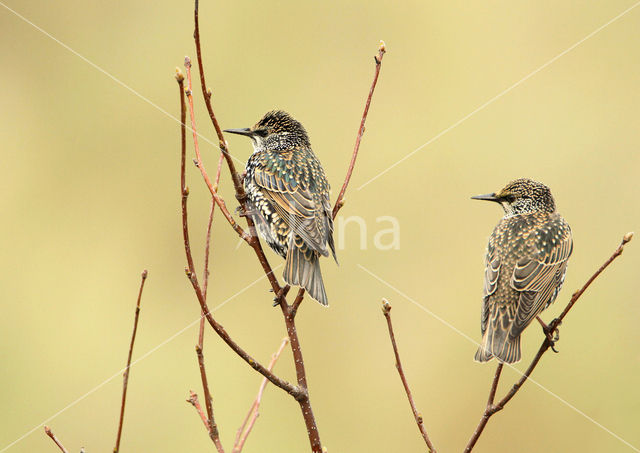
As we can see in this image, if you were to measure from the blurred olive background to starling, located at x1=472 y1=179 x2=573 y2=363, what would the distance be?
8.49 ft

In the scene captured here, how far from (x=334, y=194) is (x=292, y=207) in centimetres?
312

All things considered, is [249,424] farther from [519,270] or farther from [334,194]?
[334,194]

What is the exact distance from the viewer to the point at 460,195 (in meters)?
8.29

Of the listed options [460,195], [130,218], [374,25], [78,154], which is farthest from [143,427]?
[374,25]

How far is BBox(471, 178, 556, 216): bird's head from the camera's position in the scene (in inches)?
201

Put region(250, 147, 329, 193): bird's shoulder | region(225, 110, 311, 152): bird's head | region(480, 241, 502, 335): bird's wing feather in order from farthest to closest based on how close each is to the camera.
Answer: region(225, 110, 311, 152): bird's head, region(250, 147, 329, 193): bird's shoulder, region(480, 241, 502, 335): bird's wing feather

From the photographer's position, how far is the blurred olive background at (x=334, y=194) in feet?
24.0

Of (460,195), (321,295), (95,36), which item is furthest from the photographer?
(95,36)

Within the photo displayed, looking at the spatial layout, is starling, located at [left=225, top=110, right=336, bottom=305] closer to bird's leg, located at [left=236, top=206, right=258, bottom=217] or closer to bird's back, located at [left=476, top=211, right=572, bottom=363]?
bird's leg, located at [left=236, top=206, right=258, bottom=217]

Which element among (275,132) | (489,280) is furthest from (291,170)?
(489,280)

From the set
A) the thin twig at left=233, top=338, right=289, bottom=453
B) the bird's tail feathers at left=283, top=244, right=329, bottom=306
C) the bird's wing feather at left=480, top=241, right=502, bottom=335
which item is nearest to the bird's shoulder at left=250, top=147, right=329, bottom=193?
the bird's tail feathers at left=283, top=244, right=329, bottom=306

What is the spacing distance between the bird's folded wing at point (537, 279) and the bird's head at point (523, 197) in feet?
1.33

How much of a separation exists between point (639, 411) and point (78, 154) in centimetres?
697

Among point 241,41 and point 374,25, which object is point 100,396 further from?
point 374,25
